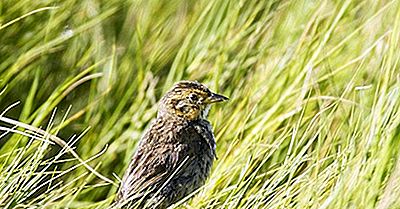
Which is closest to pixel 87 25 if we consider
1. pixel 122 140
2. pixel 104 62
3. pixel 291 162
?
pixel 104 62

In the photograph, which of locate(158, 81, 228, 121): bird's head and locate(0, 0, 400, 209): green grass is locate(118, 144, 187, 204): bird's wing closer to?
locate(0, 0, 400, 209): green grass

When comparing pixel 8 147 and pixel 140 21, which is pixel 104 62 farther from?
pixel 8 147

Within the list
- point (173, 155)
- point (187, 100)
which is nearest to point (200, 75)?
point (187, 100)

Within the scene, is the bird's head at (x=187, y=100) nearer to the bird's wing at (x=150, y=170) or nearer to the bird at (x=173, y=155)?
the bird at (x=173, y=155)

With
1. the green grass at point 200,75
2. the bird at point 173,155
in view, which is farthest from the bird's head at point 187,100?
the green grass at point 200,75

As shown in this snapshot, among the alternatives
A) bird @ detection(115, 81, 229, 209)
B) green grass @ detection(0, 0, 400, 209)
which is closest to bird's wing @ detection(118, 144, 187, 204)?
bird @ detection(115, 81, 229, 209)

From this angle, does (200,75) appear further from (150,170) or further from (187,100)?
(150,170)

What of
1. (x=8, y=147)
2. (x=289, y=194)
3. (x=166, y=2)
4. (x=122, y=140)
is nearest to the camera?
(x=289, y=194)

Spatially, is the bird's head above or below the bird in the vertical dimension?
above
